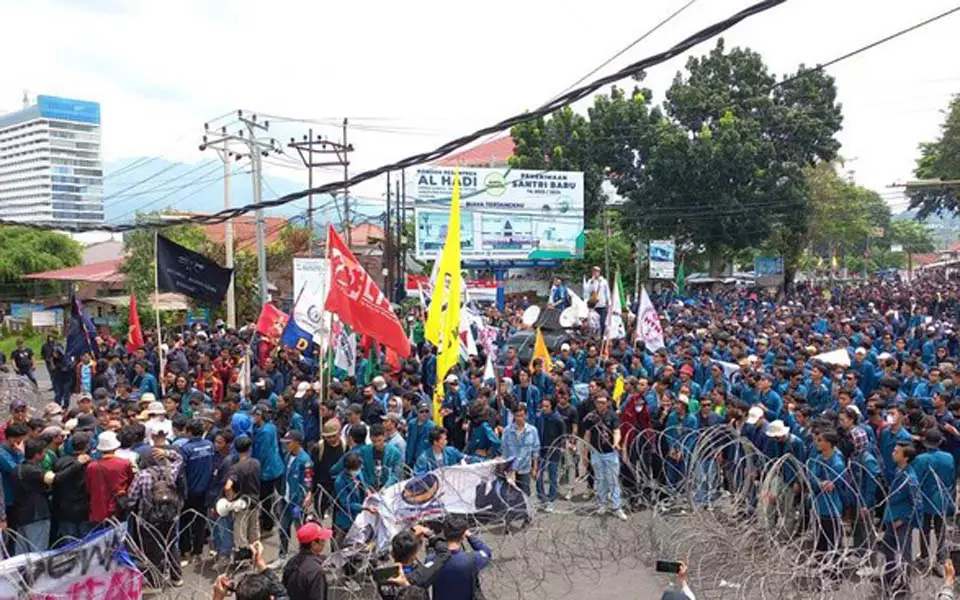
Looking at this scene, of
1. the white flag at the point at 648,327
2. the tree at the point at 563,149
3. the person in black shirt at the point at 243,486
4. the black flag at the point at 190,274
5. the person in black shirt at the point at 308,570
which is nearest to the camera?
the person in black shirt at the point at 308,570

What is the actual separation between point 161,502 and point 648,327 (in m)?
10.0

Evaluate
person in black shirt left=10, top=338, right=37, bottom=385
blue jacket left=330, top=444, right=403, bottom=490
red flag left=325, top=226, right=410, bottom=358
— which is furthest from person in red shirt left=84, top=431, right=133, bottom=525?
person in black shirt left=10, top=338, right=37, bottom=385

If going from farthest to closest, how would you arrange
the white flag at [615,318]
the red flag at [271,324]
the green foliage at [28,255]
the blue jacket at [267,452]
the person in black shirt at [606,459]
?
the green foliage at [28,255], the red flag at [271,324], the white flag at [615,318], the person in black shirt at [606,459], the blue jacket at [267,452]

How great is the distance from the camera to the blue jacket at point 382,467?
8.00 metres

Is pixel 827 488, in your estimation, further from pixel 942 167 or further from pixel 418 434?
pixel 942 167

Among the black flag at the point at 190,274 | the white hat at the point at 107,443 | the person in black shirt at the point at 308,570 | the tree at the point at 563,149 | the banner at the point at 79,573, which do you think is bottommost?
the banner at the point at 79,573

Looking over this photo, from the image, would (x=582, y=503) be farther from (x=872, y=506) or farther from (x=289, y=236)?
(x=289, y=236)

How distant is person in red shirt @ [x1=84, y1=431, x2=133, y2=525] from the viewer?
759cm

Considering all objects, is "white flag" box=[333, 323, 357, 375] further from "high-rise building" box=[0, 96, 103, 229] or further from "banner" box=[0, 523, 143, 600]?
"high-rise building" box=[0, 96, 103, 229]

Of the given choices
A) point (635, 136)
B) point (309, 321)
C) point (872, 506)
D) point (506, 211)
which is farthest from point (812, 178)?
point (872, 506)

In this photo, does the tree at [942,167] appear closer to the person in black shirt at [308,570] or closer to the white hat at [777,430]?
the white hat at [777,430]

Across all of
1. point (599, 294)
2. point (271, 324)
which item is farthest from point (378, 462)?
Result: point (599, 294)

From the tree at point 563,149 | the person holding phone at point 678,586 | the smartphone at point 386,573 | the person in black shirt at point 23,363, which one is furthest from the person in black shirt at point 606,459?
the tree at point 563,149

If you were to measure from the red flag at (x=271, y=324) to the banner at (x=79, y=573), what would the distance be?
375 inches
